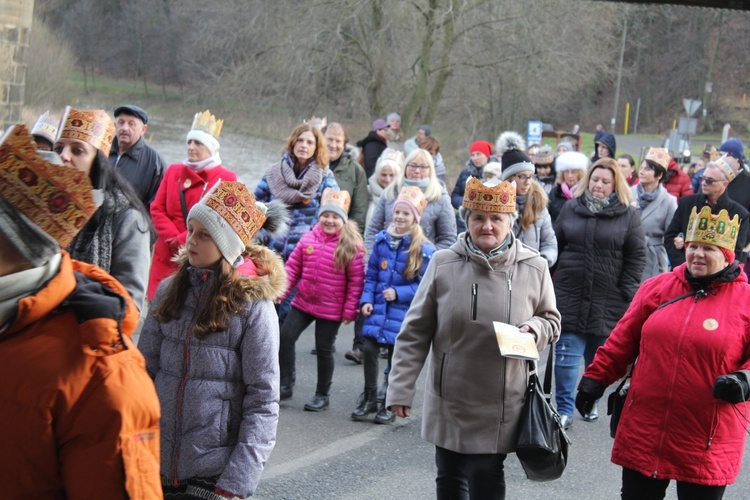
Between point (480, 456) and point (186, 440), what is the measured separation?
1437 mm

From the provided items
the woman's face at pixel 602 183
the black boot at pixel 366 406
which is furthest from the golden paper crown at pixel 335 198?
the woman's face at pixel 602 183

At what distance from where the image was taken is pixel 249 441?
3.47 m

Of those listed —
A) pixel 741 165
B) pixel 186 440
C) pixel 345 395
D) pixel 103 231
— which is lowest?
pixel 345 395

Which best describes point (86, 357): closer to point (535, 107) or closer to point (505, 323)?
point (505, 323)

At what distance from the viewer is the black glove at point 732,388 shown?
4.14 m

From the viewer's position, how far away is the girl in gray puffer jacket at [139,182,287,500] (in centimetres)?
350

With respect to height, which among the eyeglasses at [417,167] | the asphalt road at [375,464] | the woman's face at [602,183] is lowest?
the asphalt road at [375,464]

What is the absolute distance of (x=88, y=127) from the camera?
454 centimetres

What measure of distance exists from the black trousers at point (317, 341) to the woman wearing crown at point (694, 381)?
3123mm

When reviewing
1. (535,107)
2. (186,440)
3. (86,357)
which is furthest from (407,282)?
(535,107)

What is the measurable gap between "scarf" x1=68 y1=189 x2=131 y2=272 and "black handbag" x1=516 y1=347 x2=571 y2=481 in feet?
6.46

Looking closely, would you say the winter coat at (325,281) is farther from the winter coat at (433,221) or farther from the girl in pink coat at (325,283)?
the winter coat at (433,221)

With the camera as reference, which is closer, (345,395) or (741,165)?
(345,395)

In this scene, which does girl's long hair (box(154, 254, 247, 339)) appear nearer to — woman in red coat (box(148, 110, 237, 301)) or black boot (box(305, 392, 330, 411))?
woman in red coat (box(148, 110, 237, 301))
